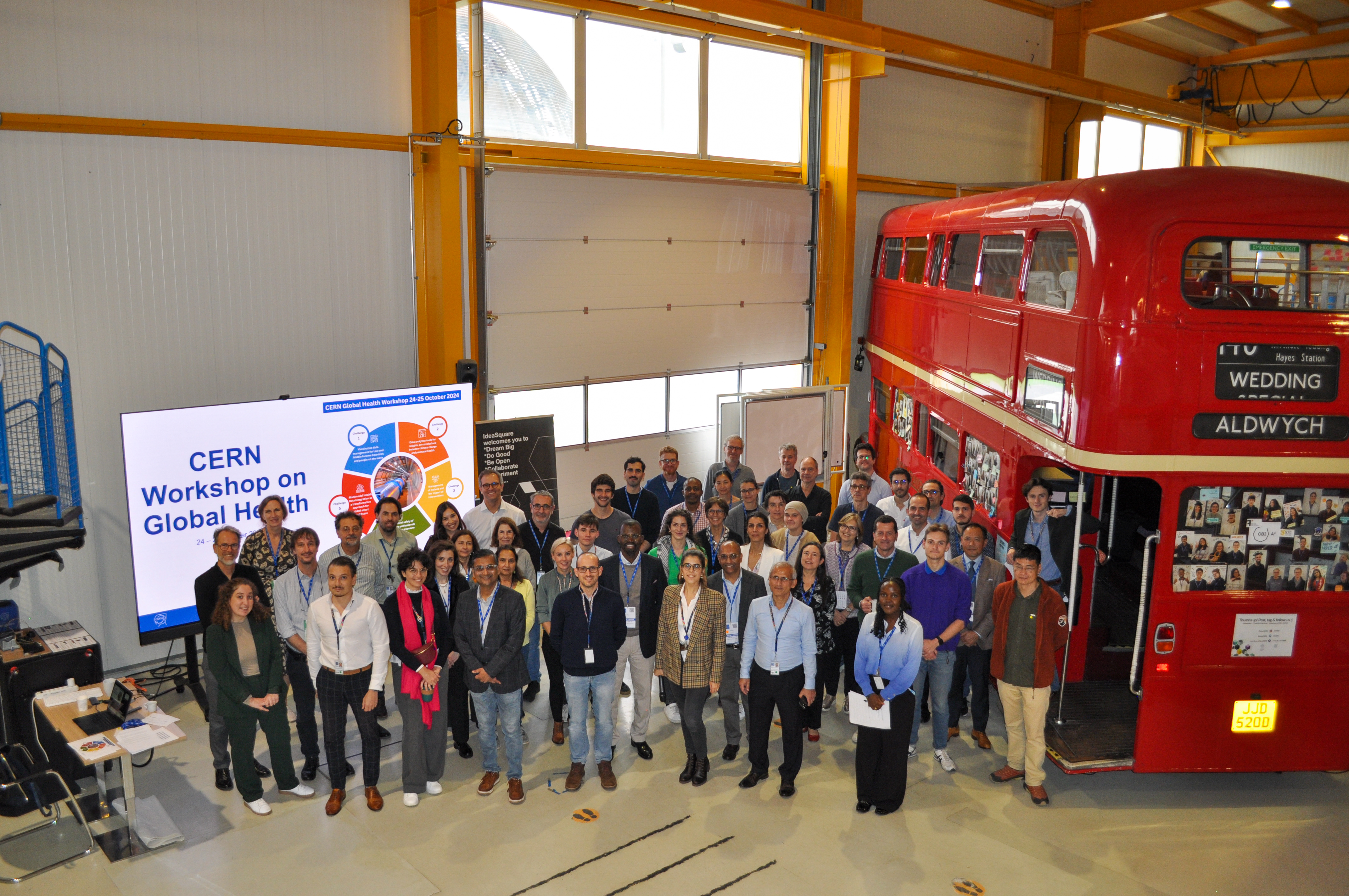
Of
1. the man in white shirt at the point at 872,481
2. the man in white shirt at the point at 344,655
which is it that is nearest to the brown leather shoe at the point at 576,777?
the man in white shirt at the point at 344,655

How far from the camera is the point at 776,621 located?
6.14 m

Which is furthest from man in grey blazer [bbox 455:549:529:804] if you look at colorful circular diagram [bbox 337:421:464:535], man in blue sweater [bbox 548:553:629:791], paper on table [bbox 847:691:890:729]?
colorful circular diagram [bbox 337:421:464:535]

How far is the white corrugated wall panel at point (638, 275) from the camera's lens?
982 centimetres

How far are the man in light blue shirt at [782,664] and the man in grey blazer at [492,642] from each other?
1507 mm

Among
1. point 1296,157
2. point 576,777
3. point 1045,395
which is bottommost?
point 576,777

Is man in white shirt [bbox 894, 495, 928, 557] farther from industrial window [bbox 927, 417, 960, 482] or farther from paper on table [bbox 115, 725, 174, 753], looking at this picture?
paper on table [bbox 115, 725, 174, 753]

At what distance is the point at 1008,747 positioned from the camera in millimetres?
6742

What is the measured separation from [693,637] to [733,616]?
46 centimetres

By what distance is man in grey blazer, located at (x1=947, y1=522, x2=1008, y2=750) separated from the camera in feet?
22.0

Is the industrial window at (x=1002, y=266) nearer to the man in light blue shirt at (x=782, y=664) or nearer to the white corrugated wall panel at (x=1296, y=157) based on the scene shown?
the man in light blue shirt at (x=782, y=664)

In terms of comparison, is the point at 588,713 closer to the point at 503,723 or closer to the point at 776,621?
the point at 503,723

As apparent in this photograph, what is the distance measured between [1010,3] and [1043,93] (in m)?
1.43

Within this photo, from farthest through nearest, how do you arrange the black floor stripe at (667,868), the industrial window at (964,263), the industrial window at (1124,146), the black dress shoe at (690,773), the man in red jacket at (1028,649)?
the industrial window at (1124,146), the industrial window at (964,263), the black dress shoe at (690,773), the man in red jacket at (1028,649), the black floor stripe at (667,868)

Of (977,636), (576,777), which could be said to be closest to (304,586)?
(576,777)
